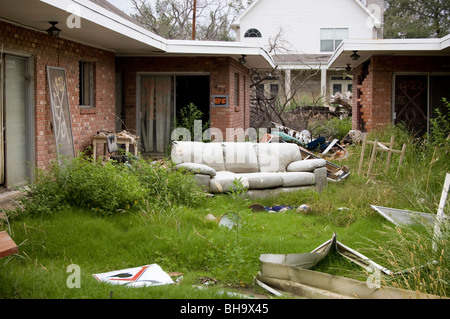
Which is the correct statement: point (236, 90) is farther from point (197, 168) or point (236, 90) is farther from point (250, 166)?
point (197, 168)

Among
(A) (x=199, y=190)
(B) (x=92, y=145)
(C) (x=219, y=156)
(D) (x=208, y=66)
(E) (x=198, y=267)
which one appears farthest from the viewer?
(D) (x=208, y=66)

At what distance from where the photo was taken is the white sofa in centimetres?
929

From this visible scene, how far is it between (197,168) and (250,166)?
4.92 ft

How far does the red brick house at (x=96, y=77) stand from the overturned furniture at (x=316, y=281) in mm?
3081

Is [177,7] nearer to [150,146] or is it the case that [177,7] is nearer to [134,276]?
[150,146]

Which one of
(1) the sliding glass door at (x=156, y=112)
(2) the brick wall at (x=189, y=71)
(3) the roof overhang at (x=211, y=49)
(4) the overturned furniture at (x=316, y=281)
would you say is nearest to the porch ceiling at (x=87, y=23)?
(3) the roof overhang at (x=211, y=49)

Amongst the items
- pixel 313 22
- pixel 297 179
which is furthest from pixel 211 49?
pixel 313 22

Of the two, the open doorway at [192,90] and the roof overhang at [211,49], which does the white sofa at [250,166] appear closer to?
the roof overhang at [211,49]

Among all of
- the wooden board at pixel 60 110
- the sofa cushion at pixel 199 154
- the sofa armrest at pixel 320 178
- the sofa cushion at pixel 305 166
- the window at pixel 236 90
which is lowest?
the sofa armrest at pixel 320 178

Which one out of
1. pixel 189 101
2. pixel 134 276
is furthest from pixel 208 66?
pixel 134 276

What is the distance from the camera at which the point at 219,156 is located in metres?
10.2

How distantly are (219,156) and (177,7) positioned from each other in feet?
76.0

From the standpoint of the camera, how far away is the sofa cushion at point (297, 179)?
32.2ft

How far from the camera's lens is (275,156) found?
10602mm
